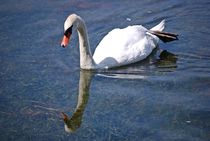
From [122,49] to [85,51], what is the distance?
72cm

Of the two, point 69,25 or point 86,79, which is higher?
point 69,25

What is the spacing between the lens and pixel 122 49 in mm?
9531

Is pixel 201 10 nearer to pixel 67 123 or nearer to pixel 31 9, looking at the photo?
pixel 31 9

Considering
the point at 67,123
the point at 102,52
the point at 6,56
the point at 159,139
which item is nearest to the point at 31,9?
the point at 6,56

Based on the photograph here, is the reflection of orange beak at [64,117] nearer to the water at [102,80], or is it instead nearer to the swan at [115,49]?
the water at [102,80]

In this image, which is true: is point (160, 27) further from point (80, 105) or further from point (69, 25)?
point (80, 105)

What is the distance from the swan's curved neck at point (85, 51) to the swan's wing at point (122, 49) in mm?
181

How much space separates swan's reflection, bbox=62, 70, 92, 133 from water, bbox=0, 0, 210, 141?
0.06ft

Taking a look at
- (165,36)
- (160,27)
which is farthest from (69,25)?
(160,27)

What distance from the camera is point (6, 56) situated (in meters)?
10.3

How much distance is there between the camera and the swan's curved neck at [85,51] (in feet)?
30.5

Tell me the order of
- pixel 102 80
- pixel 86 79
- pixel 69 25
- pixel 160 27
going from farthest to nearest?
pixel 160 27 → pixel 86 79 → pixel 102 80 → pixel 69 25

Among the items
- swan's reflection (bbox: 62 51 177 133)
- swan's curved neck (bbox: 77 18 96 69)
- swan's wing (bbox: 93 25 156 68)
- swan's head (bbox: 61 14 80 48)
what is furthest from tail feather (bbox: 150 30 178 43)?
swan's head (bbox: 61 14 80 48)

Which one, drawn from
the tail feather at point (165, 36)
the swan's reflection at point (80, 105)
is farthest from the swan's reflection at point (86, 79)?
the tail feather at point (165, 36)
